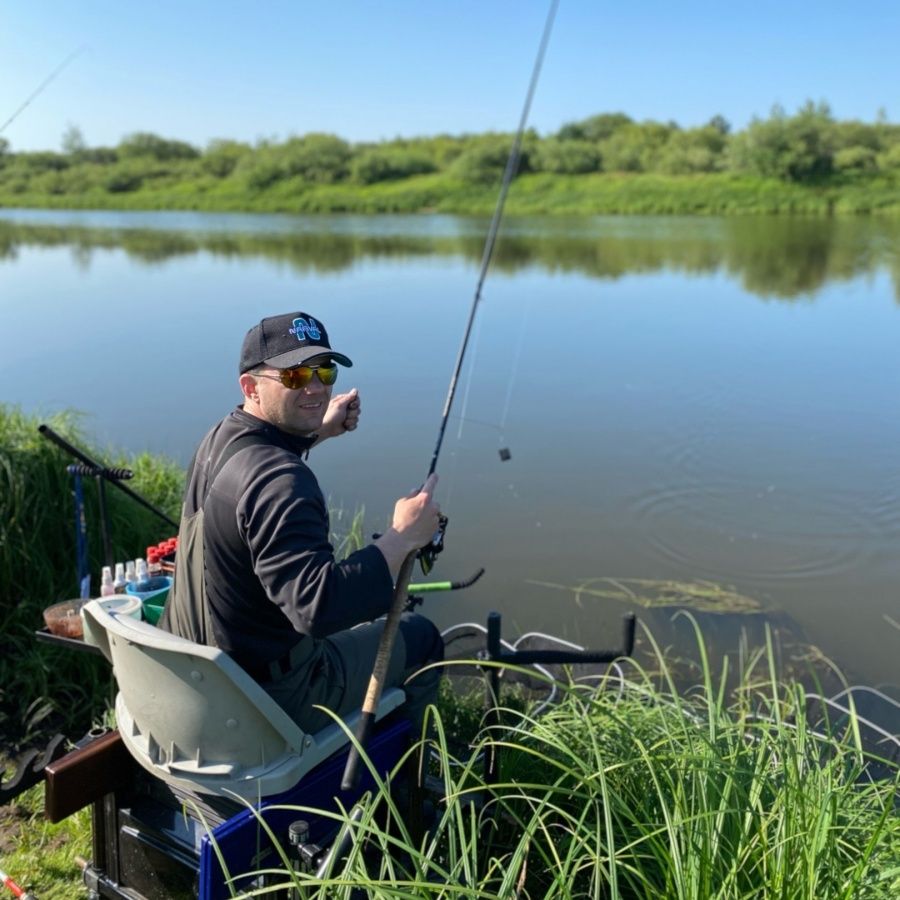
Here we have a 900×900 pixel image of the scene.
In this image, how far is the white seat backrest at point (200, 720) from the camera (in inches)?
71.3

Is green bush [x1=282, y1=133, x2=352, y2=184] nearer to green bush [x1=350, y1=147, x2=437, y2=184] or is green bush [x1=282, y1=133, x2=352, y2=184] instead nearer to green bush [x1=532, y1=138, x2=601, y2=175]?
green bush [x1=350, y1=147, x2=437, y2=184]

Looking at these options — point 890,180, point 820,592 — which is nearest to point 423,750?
point 820,592

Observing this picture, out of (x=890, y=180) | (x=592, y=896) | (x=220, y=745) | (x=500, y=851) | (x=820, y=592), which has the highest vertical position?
(x=890, y=180)

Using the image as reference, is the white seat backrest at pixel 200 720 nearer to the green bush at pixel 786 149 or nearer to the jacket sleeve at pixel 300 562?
the jacket sleeve at pixel 300 562

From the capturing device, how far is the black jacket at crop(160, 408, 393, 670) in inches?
71.7

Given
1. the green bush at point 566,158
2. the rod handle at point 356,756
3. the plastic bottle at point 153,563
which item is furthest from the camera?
the green bush at point 566,158

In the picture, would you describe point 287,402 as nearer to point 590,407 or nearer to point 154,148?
point 590,407

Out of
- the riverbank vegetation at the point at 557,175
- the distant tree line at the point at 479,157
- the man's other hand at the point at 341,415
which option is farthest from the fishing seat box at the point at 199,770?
the distant tree line at the point at 479,157

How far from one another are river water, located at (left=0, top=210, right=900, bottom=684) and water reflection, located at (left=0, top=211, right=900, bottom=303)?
0.20m

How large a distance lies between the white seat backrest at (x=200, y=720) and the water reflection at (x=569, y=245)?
42.3 ft

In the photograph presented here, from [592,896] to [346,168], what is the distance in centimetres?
4492

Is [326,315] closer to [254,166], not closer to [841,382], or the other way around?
[841,382]

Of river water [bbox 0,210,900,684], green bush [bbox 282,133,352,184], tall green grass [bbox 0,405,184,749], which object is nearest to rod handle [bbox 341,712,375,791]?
tall green grass [bbox 0,405,184,749]

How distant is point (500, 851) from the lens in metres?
2.26
